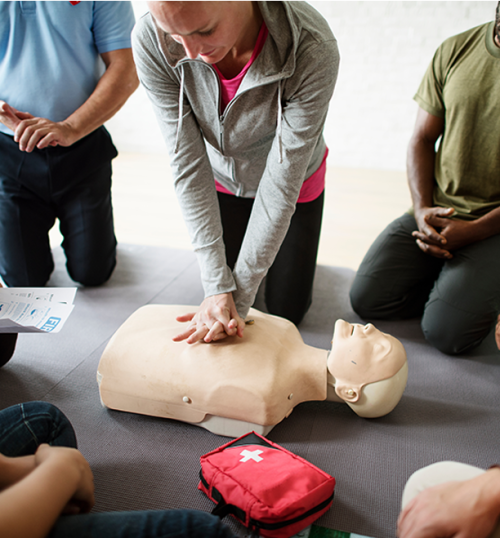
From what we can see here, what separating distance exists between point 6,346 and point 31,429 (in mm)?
570

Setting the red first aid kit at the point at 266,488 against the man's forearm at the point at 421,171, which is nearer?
the red first aid kit at the point at 266,488

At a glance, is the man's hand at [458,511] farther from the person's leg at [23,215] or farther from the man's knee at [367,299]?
the person's leg at [23,215]

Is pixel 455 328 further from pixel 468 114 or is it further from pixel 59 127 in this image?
pixel 59 127

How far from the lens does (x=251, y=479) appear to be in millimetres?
934

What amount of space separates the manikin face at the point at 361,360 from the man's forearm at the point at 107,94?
50.4 inches

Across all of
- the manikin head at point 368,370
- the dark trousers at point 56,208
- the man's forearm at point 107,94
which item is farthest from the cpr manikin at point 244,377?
the man's forearm at point 107,94

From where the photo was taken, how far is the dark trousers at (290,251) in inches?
65.3

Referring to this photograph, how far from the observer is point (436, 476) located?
0.84 m

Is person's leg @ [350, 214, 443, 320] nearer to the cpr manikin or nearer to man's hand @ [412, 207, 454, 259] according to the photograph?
man's hand @ [412, 207, 454, 259]

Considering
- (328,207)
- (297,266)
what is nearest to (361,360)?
(297,266)

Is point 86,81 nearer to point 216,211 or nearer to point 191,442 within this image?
point 216,211

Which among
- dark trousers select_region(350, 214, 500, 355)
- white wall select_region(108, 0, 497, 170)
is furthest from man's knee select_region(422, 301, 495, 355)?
white wall select_region(108, 0, 497, 170)

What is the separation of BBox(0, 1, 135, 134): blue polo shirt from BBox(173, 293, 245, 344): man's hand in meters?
1.06

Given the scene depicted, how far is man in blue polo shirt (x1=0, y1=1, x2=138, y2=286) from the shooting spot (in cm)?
167
